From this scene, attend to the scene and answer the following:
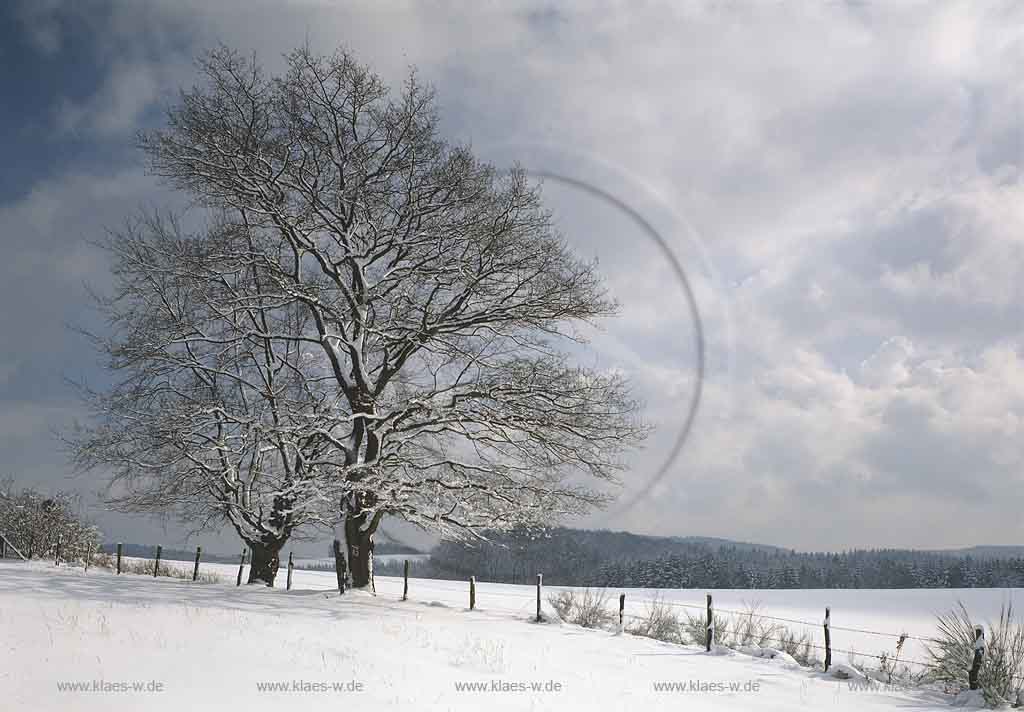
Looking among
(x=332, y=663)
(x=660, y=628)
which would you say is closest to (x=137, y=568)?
(x=660, y=628)

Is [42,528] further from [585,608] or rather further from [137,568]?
[585,608]

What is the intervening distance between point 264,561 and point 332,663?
46.3 ft

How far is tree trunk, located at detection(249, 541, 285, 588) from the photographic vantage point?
2112cm

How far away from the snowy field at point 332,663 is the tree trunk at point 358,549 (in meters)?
2.15

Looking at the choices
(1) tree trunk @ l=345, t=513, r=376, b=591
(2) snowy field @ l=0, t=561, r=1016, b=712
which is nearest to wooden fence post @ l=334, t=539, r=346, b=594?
(1) tree trunk @ l=345, t=513, r=376, b=591

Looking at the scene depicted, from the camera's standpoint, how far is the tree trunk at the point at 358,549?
17.2 meters

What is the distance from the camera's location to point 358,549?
56.6ft

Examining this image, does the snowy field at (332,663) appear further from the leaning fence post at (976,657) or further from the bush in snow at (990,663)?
the bush in snow at (990,663)

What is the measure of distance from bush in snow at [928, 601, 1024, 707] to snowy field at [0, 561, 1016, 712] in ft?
2.05

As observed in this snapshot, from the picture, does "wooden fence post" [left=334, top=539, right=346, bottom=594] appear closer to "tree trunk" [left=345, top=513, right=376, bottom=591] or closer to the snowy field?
"tree trunk" [left=345, top=513, right=376, bottom=591]

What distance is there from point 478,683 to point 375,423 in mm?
9232

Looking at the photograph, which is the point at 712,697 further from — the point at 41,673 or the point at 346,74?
the point at 346,74

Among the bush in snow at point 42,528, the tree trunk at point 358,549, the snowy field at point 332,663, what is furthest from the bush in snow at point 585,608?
the bush in snow at point 42,528

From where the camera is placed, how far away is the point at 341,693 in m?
7.09
